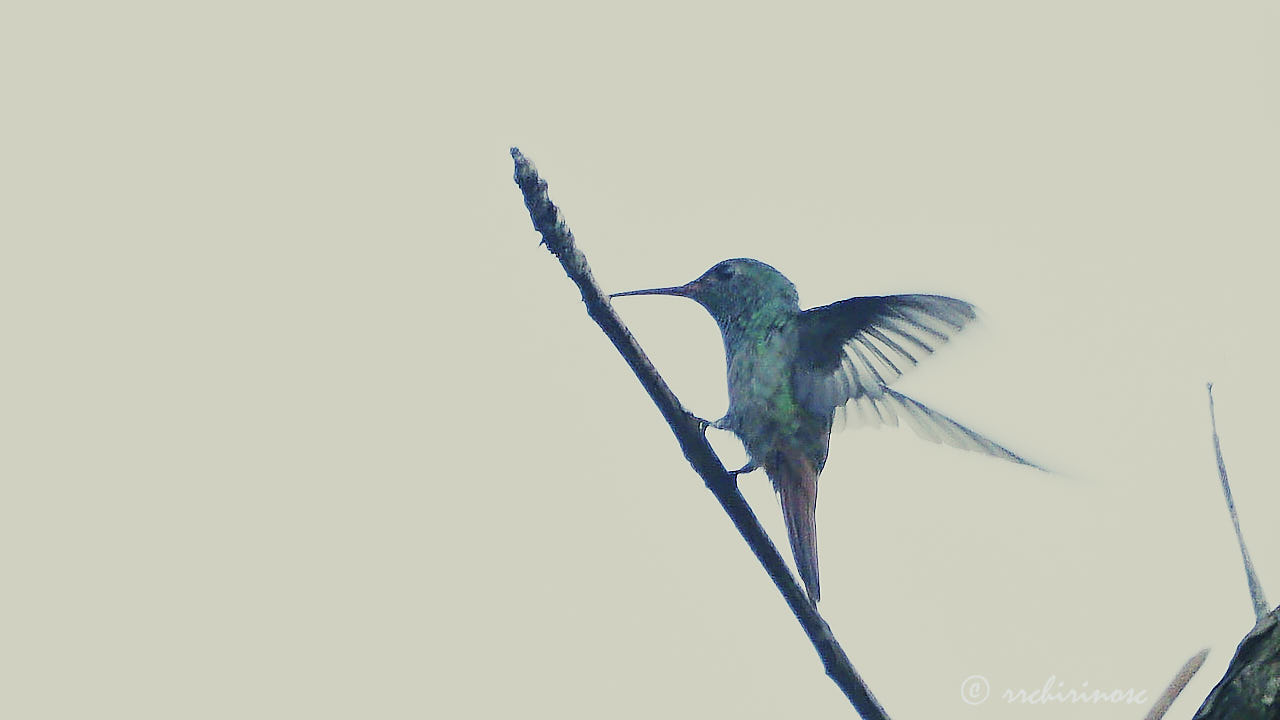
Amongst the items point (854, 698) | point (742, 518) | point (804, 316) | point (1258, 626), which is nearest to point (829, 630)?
point (854, 698)

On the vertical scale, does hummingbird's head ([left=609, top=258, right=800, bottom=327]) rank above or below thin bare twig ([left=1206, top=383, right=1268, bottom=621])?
above

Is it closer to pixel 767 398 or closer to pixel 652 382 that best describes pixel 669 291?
pixel 767 398

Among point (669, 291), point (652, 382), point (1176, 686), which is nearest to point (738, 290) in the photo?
point (669, 291)

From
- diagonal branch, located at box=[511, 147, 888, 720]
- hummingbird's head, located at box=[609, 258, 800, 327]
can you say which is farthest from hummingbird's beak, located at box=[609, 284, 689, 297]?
diagonal branch, located at box=[511, 147, 888, 720]

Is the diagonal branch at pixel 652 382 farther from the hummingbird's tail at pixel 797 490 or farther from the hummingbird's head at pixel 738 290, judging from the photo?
the hummingbird's head at pixel 738 290

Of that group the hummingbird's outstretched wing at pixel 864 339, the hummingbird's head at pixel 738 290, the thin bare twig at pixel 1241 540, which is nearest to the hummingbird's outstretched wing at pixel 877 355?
the hummingbird's outstretched wing at pixel 864 339

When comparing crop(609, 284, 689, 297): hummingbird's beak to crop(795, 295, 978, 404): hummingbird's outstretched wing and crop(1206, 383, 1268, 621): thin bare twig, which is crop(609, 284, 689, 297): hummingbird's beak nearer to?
crop(795, 295, 978, 404): hummingbird's outstretched wing

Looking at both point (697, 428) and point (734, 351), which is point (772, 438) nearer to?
point (734, 351)
